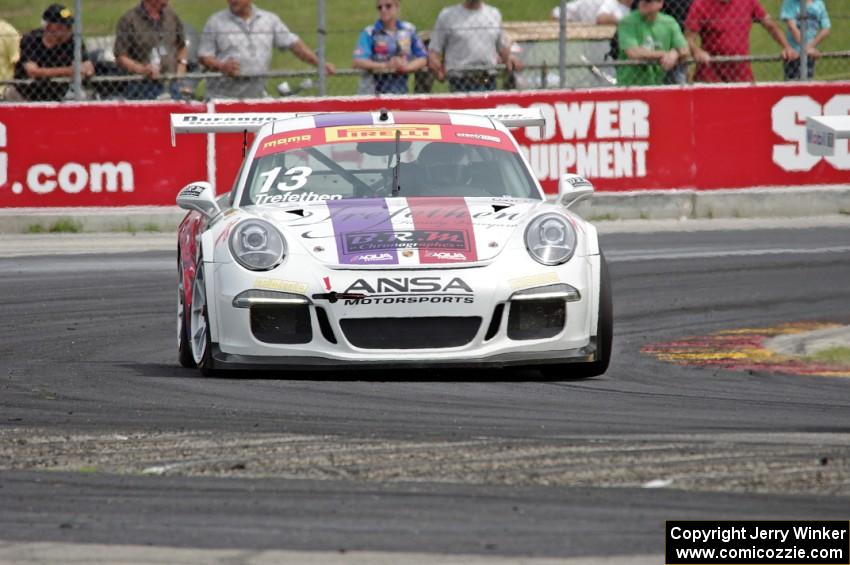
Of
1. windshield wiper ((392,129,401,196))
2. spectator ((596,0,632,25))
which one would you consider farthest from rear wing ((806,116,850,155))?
spectator ((596,0,632,25))

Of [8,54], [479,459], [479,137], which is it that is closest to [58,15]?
[8,54]

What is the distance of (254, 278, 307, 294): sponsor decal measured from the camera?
7.66 metres

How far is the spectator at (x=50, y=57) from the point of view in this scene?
1602 centimetres

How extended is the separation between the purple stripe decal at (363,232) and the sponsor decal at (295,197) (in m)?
→ 0.21

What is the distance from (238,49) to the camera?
16.2 m

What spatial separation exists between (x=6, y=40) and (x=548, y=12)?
5.81m

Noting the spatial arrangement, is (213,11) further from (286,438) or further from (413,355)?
(286,438)

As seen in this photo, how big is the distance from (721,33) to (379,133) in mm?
8405

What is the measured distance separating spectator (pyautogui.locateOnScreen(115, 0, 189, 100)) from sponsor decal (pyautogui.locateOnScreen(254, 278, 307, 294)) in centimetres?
873

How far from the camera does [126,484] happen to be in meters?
5.56

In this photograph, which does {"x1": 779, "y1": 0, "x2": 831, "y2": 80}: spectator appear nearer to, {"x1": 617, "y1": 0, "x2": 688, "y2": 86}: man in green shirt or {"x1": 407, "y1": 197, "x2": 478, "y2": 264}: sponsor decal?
{"x1": 617, "y1": 0, "x2": 688, "y2": 86}: man in green shirt

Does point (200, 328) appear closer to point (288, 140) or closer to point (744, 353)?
point (288, 140)

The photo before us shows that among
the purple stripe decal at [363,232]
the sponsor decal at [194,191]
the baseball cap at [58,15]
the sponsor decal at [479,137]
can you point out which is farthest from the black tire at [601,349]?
the baseball cap at [58,15]

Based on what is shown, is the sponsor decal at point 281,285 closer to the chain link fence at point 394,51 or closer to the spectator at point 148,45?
the chain link fence at point 394,51
